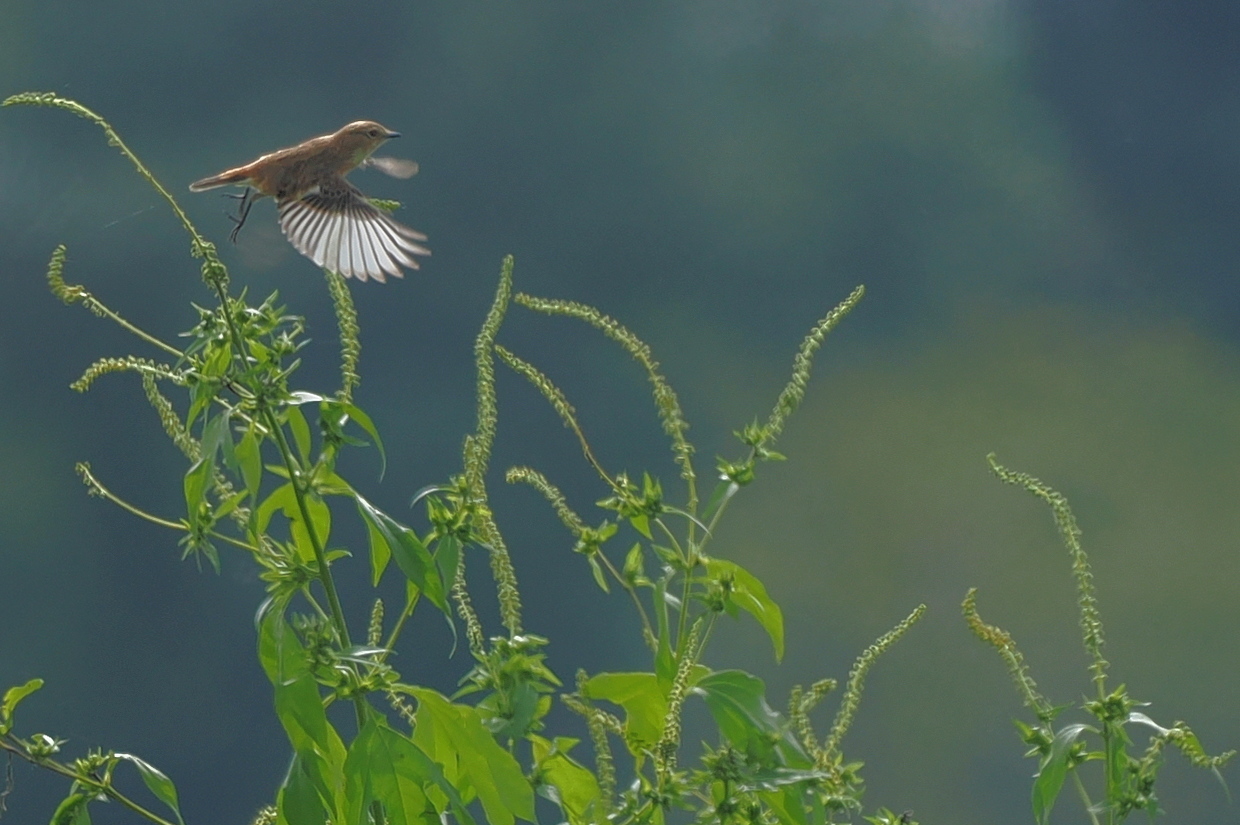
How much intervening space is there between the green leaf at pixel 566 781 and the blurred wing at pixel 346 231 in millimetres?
532

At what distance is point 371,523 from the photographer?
66cm

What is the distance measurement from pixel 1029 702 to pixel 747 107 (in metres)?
1.43

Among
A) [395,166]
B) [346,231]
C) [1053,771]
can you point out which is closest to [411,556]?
[1053,771]

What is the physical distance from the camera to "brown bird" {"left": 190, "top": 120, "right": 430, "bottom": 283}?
1192mm

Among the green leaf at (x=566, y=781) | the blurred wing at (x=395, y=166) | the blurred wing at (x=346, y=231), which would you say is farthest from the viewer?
the blurred wing at (x=395, y=166)

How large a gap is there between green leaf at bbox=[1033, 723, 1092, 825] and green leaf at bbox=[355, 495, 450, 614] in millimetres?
275

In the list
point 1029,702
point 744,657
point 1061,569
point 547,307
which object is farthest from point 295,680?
point 1061,569

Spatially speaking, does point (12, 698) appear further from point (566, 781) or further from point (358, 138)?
point (358, 138)

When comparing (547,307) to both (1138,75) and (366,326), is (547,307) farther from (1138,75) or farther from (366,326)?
(1138,75)

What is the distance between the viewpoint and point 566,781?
28.4 inches

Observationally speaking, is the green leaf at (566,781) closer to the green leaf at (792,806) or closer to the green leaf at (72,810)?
the green leaf at (792,806)

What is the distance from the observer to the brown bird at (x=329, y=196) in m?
1.19

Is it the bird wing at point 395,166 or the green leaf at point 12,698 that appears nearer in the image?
the green leaf at point 12,698

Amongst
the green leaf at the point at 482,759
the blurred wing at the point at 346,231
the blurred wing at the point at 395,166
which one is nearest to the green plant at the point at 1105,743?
the green leaf at the point at 482,759
